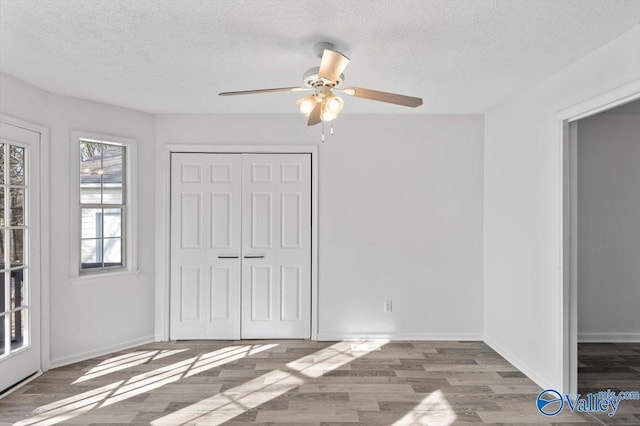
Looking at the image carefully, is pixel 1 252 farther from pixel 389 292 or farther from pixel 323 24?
pixel 389 292

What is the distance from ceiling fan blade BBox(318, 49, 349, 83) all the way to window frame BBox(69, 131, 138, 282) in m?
2.74

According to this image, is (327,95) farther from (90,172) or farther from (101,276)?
(101,276)

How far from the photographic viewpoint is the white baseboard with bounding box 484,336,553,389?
325 centimetres

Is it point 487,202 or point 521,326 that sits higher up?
point 487,202

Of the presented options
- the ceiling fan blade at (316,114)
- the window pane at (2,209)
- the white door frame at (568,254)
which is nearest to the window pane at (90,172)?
the window pane at (2,209)

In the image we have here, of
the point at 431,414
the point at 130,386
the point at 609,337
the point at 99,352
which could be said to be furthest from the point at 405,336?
the point at 99,352

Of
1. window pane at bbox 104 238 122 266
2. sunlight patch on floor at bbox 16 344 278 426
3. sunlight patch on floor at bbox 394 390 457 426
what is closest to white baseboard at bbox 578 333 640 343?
sunlight patch on floor at bbox 394 390 457 426

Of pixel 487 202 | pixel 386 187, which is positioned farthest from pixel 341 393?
pixel 487 202

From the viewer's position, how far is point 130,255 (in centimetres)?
421

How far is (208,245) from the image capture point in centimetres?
443

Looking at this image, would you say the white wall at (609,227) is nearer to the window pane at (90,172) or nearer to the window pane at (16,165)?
the window pane at (90,172)

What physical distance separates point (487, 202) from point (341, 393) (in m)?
2.52

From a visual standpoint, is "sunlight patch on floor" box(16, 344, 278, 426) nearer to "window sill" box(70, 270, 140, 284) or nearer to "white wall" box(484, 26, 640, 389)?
"window sill" box(70, 270, 140, 284)

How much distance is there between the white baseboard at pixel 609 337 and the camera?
14.4ft
